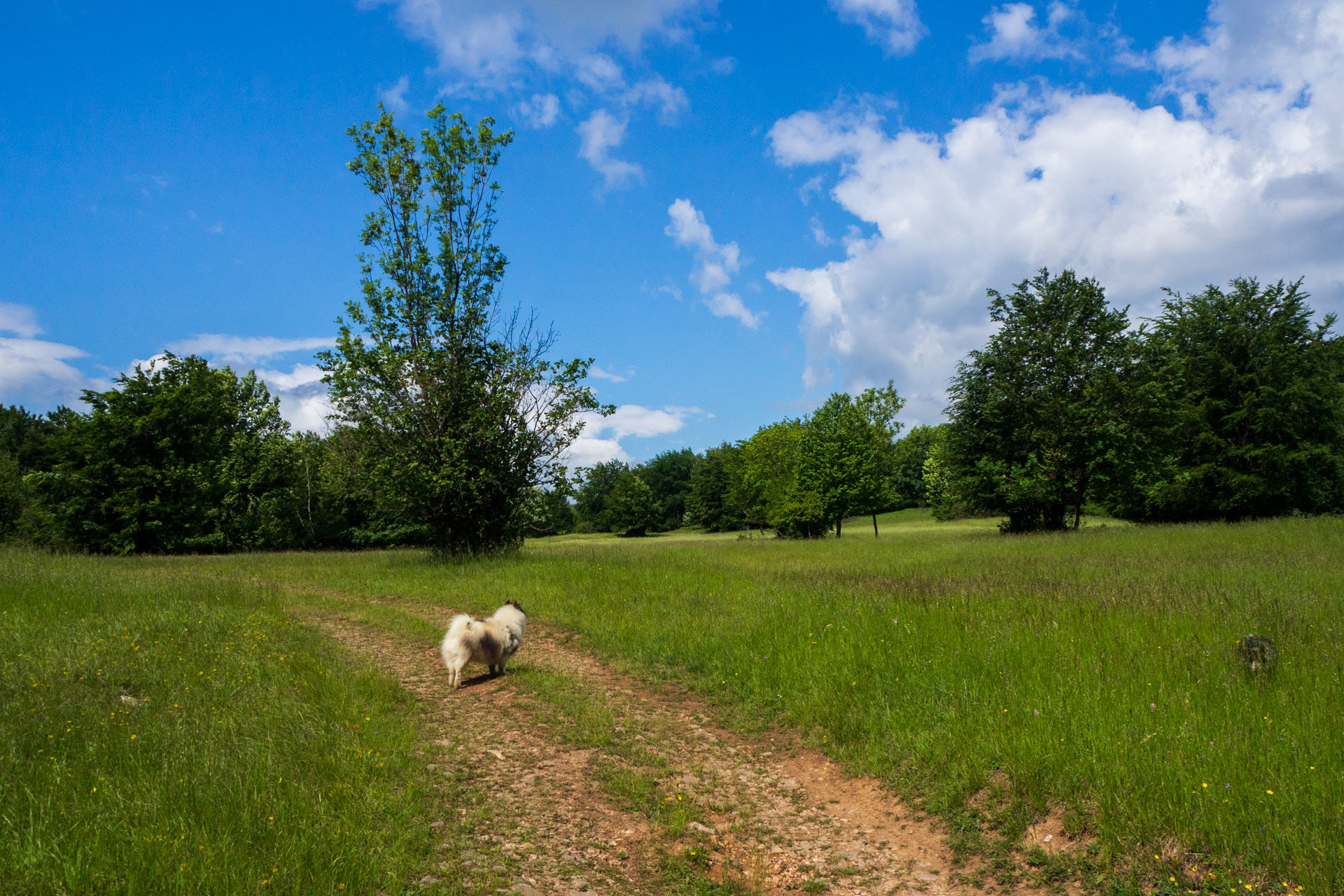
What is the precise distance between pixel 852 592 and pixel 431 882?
29.1 feet

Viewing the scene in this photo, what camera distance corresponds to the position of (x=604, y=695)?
7.84 m

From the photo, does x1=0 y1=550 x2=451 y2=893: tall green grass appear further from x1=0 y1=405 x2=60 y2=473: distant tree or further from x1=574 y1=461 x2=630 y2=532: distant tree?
Answer: x1=574 y1=461 x2=630 y2=532: distant tree

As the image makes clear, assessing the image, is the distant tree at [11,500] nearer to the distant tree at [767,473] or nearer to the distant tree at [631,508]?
the distant tree at [767,473]

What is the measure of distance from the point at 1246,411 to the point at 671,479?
94143 millimetres

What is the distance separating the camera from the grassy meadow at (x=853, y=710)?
13.0 feet

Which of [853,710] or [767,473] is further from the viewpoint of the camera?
[767,473]

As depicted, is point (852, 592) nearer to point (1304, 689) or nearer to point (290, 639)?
point (1304, 689)

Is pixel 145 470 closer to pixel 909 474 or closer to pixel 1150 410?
pixel 1150 410

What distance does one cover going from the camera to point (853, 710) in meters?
6.66

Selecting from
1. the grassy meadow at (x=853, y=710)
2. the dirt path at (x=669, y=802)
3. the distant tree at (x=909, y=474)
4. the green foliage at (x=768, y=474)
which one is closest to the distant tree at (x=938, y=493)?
the distant tree at (x=909, y=474)

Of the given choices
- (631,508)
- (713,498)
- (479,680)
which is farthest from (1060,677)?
(713,498)

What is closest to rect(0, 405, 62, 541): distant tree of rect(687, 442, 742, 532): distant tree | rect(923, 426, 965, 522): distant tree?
rect(923, 426, 965, 522): distant tree

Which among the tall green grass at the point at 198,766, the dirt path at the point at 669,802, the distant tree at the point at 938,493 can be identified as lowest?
the dirt path at the point at 669,802

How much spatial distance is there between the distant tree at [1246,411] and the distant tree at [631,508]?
6578cm
